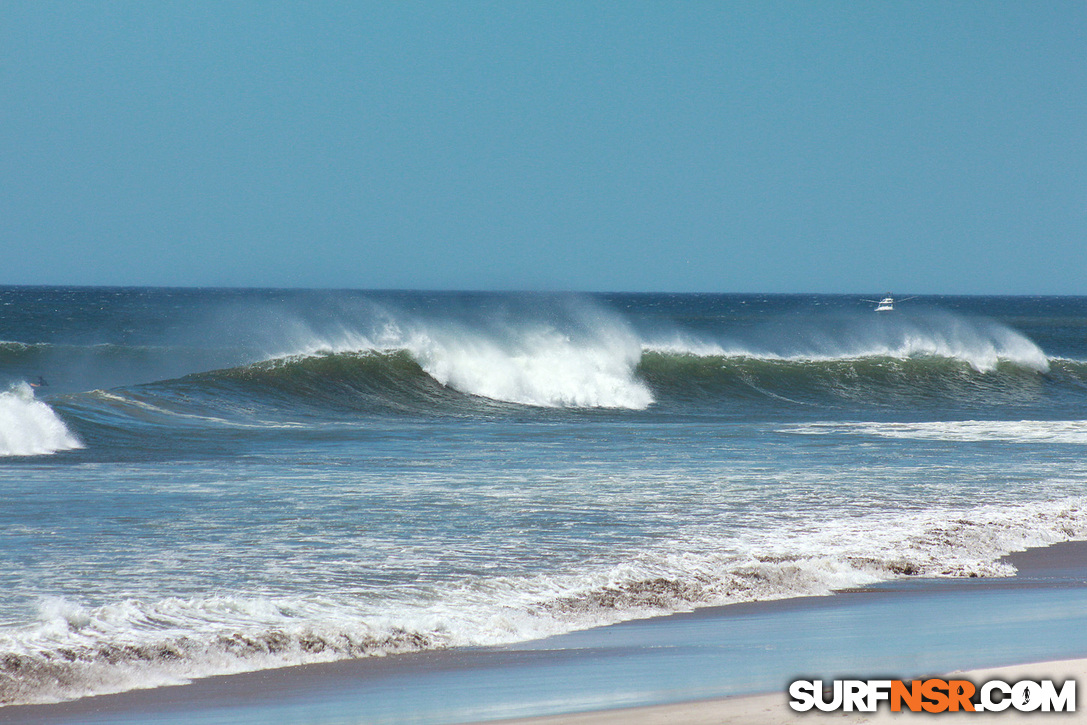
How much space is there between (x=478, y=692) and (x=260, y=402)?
13.6 m

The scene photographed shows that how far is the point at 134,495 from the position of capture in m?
8.00

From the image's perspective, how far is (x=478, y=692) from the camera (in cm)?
404

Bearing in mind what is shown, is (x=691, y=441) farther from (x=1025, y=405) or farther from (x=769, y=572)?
(x=1025, y=405)

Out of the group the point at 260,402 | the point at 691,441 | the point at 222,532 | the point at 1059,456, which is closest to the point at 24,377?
the point at 260,402

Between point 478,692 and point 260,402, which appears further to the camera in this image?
point 260,402

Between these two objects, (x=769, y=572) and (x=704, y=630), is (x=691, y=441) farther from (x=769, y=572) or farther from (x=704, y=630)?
(x=704, y=630)

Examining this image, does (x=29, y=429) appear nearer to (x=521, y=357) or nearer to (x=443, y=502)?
(x=443, y=502)

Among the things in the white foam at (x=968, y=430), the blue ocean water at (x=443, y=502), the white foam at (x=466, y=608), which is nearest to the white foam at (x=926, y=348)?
the blue ocean water at (x=443, y=502)

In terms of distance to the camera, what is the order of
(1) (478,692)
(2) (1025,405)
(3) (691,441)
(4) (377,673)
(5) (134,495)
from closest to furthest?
(1) (478,692) → (4) (377,673) → (5) (134,495) → (3) (691,441) → (2) (1025,405)

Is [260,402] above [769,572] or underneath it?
above

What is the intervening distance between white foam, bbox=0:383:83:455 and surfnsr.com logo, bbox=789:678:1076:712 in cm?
927

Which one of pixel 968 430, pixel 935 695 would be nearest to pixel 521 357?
pixel 968 430

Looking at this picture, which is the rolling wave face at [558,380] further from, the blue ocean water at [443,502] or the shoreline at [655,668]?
the shoreline at [655,668]

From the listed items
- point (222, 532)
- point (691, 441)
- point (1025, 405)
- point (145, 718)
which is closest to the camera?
point (145, 718)
